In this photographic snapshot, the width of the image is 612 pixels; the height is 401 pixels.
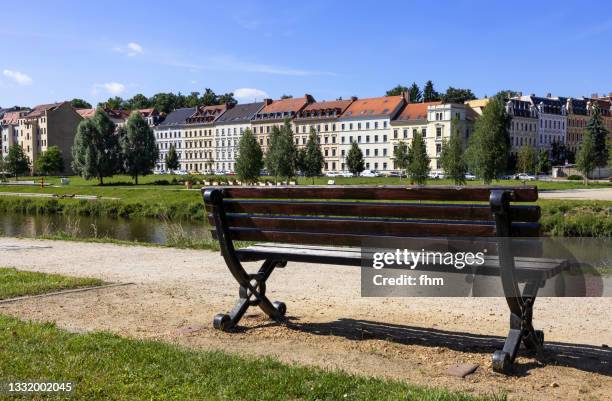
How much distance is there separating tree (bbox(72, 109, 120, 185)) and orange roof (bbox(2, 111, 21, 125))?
71.5 m

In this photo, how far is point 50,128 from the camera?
125m

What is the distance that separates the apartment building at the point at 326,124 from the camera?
396 ft

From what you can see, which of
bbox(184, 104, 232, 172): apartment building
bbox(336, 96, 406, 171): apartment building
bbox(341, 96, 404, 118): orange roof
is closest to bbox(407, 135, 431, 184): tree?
bbox(336, 96, 406, 171): apartment building

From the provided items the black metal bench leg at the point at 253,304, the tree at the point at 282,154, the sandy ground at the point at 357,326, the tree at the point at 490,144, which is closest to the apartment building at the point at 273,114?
the tree at the point at 282,154

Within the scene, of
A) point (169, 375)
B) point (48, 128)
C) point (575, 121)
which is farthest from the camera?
point (575, 121)

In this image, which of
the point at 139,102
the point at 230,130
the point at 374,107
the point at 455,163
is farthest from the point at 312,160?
the point at 139,102

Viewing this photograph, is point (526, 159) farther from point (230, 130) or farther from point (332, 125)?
point (230, 130)

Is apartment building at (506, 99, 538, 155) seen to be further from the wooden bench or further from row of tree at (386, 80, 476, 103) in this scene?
the wooden bench

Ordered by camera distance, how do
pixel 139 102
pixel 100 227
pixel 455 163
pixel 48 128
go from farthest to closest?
pixel 139 102
pixel 48 128
pixel 455 163
pixel 100 227

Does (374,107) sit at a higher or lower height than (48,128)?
higher

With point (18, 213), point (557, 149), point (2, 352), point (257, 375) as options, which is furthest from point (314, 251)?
point (557, 149)

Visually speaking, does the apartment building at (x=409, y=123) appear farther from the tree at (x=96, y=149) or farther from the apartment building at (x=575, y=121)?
the tree at (x=96, y=149)

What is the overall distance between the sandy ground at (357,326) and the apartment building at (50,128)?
122647 mm

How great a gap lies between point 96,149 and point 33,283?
7302cm
